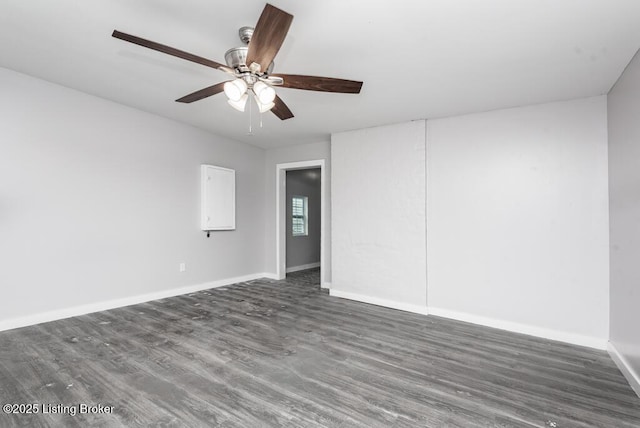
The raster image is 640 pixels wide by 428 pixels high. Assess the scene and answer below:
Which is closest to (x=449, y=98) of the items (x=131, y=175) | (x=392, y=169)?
(x=392, y=169)

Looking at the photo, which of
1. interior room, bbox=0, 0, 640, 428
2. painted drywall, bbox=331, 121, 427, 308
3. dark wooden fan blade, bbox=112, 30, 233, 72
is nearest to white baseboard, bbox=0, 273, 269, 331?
interior room, bbox=0, 0, 640, 428

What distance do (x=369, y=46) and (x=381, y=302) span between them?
130 inches

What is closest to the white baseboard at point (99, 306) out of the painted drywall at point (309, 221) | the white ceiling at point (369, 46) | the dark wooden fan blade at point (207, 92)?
the painted drywall at point (309, 221)

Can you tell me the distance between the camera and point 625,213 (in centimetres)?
265

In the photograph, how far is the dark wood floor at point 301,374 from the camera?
1.90 metres

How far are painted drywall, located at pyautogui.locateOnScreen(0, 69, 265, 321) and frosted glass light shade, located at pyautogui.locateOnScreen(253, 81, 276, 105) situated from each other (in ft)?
8.80

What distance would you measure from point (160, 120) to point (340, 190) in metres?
2.81

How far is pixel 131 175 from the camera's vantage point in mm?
4047

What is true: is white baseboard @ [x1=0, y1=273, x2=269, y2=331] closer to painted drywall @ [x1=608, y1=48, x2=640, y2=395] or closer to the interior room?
the interior room

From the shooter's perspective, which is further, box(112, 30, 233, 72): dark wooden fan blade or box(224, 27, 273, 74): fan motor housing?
box(224, 27, 273, 74): fan motor housing

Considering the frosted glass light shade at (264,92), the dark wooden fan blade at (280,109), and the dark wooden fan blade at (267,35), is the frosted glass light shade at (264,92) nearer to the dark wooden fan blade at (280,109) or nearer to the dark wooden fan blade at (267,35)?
the dark wooden fan blade at (267,35)

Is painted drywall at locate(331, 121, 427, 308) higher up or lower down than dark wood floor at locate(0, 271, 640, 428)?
higher up

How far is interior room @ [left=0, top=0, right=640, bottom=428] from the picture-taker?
2.05 m

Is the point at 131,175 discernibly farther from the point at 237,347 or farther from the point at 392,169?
the point at 392,169
